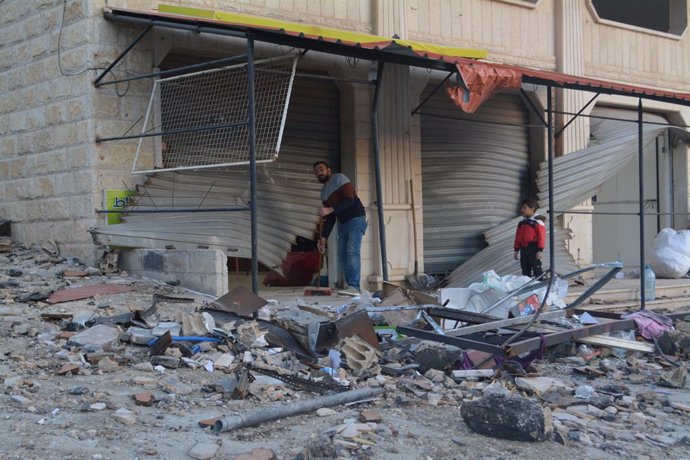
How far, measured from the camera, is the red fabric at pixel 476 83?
8617mm

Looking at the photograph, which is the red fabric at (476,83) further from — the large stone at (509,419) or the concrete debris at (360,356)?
the large stone at (509,419)

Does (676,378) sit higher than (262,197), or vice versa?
(262,197)

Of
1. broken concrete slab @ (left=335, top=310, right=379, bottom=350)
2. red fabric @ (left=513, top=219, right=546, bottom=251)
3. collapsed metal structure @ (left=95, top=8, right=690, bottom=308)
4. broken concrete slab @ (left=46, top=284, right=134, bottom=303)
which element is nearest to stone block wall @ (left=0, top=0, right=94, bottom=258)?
collapsed metal structure @ (left=95, top=8, right=690, bottom=308)

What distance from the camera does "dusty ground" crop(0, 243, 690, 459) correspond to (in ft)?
13.5

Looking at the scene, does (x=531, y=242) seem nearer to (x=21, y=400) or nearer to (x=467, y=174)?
(x=467, y=174)

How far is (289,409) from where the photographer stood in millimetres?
4715

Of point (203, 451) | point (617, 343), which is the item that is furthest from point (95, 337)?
point (617, 343)

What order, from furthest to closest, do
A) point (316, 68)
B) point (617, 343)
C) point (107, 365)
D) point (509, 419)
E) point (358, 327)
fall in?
1. point (316, 68)
2. point (617, 343)
3. point (358, 327)
4. point (107, 365)
5. point (509, 419)

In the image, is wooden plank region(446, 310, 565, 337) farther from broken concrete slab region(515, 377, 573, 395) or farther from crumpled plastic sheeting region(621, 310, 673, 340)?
crumpled plastic sheeting region(621, 310, 673, 340)

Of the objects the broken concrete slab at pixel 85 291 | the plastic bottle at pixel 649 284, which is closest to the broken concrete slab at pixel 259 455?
the broken concrete slab at pixel 85 291

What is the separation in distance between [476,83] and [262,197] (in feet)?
9.85

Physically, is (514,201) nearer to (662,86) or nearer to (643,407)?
(662,86)

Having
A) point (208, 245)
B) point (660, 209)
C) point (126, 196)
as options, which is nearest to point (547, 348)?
point (208, 245)

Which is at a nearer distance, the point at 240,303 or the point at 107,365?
the point at 107,365
